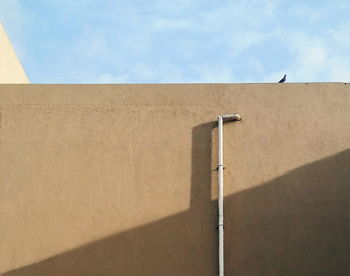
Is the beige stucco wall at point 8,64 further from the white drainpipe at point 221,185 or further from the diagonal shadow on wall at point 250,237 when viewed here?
the white drainpipe at point 221,185

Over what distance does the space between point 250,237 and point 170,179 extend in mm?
1365

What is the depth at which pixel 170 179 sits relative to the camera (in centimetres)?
867

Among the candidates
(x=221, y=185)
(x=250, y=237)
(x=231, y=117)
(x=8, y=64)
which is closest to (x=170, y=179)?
(x=221, y=185)

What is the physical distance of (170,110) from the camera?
8.96m

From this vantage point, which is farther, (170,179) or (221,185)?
(170,179)

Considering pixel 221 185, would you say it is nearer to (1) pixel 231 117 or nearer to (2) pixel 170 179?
(2) pixel 170 179

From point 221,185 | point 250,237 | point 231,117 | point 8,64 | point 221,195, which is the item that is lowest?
point 250,237

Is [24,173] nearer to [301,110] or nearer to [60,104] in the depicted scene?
[60,104]

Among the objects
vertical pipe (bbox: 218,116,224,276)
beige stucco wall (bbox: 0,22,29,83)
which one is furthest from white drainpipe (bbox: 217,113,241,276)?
beige stucco wall (bbox: 0,22,29,83)

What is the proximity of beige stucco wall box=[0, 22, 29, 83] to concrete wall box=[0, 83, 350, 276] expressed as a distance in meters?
1.33

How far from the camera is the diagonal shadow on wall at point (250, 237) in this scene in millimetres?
8273

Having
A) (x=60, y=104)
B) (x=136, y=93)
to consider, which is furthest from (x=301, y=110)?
(x=60, y=104)

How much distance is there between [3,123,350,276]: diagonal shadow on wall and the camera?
827 cm

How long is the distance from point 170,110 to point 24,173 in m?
2.27
